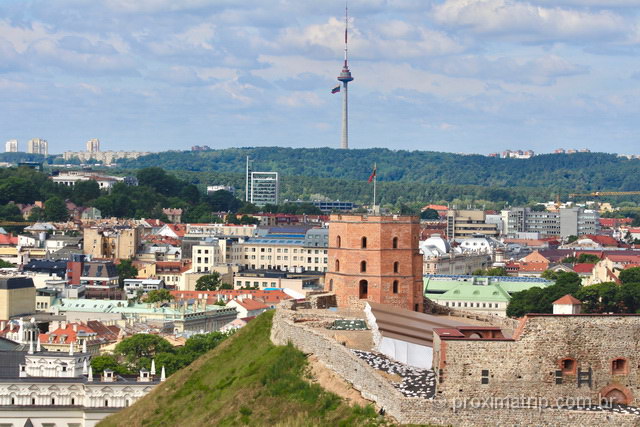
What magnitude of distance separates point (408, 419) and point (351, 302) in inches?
856

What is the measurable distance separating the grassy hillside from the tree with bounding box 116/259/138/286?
105820mm

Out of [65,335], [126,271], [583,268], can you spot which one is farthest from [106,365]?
[583,268]

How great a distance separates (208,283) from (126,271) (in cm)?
1061

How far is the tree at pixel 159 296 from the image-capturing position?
468 feet

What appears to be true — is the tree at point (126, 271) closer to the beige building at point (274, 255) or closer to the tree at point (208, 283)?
the tree at point (208, 283)

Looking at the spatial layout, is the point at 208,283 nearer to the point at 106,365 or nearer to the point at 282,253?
the point at 282,253

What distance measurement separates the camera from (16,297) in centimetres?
13412

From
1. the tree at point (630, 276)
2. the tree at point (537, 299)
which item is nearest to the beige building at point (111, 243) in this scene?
the tree at point (630, 276)

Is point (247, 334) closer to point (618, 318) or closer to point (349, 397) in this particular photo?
point (349, 397)

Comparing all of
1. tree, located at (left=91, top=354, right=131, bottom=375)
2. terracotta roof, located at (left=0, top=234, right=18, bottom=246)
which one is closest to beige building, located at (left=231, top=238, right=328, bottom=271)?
terracotta roof, located at (left=0, top=234, right=18, bottom=246)

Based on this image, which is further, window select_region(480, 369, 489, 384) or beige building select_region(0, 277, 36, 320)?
beige building select_region(0, 277, 36, 320)

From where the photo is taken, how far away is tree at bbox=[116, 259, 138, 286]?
165 meters

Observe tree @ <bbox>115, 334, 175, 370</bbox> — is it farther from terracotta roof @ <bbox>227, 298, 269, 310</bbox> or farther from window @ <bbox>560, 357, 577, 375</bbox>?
window @ <bbox>560, 357, 577, 375</bbox>

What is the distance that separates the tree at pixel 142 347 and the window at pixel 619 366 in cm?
6083
